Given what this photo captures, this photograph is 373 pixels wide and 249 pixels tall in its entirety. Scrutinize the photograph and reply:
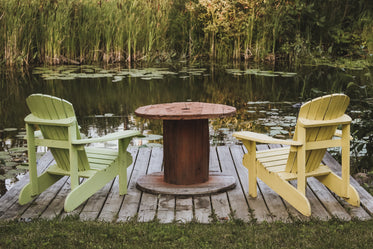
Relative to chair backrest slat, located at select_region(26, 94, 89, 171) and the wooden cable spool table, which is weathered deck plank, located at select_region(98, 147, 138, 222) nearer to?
the wooden cable spool table

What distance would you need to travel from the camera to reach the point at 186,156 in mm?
4246

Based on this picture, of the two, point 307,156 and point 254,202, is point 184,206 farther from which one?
point 307,156

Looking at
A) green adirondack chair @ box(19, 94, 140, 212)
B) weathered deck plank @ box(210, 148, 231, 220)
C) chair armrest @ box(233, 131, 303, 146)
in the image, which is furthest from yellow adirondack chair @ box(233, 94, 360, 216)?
green adirondack chair @ box(19, 94, 140, 212)

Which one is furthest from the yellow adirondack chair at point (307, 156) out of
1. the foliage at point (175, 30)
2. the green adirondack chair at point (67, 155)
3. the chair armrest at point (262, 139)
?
the foliage at point (175, 30)

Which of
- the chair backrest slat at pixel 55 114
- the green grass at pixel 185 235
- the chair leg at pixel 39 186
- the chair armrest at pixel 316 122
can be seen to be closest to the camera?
the green grass at pixel 185 235

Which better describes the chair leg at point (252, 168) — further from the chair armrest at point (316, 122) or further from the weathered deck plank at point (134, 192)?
the weathered deck plank at point (134, 192)

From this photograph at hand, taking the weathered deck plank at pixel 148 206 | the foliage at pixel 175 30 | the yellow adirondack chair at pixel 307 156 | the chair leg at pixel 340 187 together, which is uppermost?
the foliage at pixel 175 30

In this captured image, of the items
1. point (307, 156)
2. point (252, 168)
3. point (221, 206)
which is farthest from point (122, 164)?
point (307, 156)

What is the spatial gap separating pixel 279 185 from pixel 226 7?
1096 centimetres

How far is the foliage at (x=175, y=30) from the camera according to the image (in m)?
12.6

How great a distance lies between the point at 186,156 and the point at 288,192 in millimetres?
878

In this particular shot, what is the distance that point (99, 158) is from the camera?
4.24 meters

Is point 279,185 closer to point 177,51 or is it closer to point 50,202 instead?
point 50,202

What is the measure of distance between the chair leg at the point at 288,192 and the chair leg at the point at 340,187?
0.42 metres
